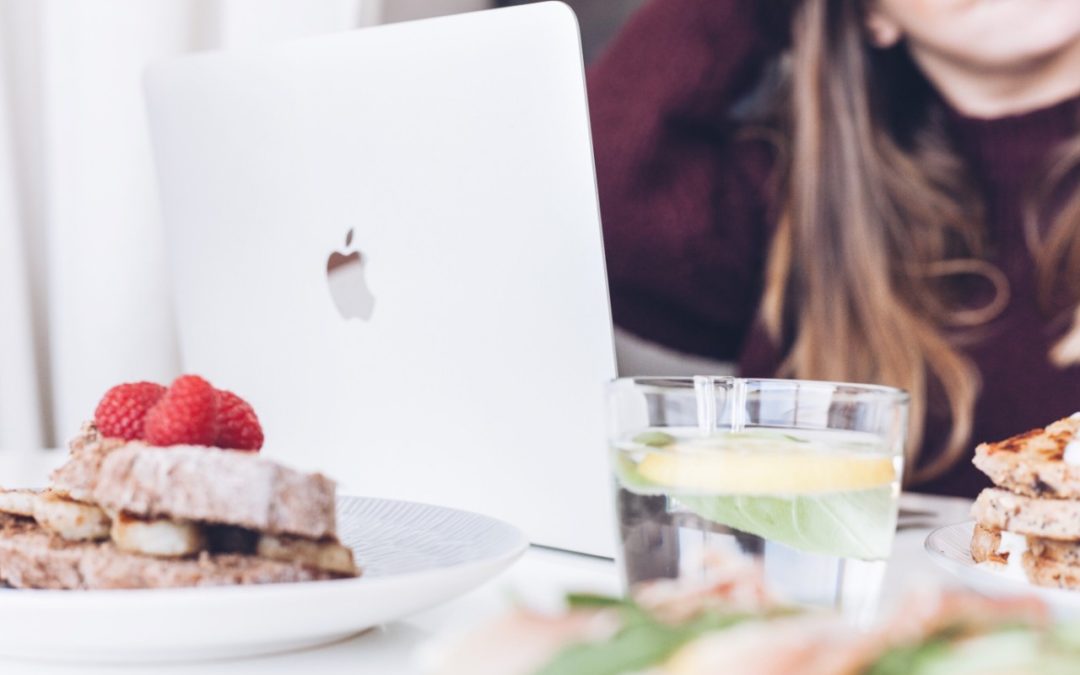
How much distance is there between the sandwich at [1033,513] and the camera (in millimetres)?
688

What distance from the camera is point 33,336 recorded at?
1779 mm

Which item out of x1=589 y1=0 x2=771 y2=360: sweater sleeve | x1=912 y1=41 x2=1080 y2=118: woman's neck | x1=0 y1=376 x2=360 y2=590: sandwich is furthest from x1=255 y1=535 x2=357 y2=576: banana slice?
x1=912 y1=41 x2=1080 y2=118: woman's neck

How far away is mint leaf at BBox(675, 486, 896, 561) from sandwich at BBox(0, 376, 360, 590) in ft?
0.68

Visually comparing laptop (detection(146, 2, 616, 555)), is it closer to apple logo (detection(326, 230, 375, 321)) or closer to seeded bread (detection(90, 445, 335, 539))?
apple logo (detection(326, 230, 375, 321))

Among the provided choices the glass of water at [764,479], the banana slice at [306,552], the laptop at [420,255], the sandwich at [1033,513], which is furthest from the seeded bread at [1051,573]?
the banana slice at [306,552]

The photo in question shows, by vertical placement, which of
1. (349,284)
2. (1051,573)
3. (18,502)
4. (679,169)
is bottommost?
(1051,573)

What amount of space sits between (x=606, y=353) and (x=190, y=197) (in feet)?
1.70

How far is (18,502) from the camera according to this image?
68 centimetres

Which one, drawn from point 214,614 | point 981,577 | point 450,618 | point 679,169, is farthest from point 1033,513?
point 679,169

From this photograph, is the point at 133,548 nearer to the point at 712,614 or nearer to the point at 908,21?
the point at 712,614

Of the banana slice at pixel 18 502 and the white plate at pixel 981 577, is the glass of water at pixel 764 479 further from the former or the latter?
the banana slice at pixel 18 502

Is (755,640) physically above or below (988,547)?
above

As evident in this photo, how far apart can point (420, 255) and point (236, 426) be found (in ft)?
0.68

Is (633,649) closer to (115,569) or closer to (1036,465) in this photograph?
(115,569)
